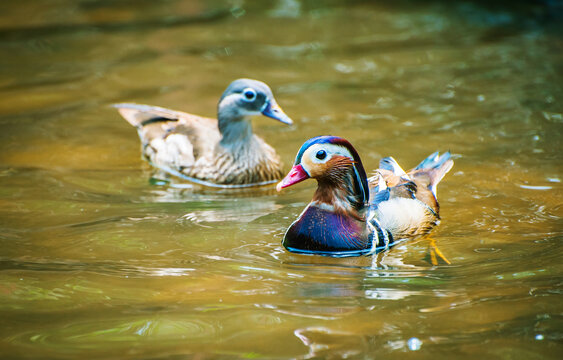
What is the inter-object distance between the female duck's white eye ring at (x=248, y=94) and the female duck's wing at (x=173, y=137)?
659mm

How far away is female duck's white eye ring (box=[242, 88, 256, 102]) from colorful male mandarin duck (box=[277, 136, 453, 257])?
6.98 feet

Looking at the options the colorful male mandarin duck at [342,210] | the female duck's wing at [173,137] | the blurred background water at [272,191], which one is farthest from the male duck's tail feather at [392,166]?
the female duck's wing at [173,137]

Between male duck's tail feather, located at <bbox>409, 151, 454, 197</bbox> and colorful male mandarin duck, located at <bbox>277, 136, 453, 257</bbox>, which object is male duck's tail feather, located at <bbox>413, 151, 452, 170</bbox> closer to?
male duck's tail feather, located at <bbox>409, 151, 454, 197</bbox>

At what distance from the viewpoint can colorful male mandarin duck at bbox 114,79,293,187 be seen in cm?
741

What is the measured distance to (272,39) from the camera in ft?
39.4

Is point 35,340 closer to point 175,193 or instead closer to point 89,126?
point 175,193

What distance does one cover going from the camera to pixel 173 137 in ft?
25.8

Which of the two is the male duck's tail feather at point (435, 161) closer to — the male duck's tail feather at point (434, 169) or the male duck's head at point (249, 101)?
the male duck's tail feather at point (434, 169)

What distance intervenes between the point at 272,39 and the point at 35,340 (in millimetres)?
8617

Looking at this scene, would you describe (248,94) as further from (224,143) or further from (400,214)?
(400,214)

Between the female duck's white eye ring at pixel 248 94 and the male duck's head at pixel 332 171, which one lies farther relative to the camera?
the female duck's white eye ring at pixel 248 94

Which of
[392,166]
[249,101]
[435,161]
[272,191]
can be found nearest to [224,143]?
[249,101]

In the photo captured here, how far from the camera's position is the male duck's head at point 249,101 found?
735cm

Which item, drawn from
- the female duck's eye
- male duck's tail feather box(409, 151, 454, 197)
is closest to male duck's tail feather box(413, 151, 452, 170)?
male duck's tail feather box(409, 151, 454, 197)
